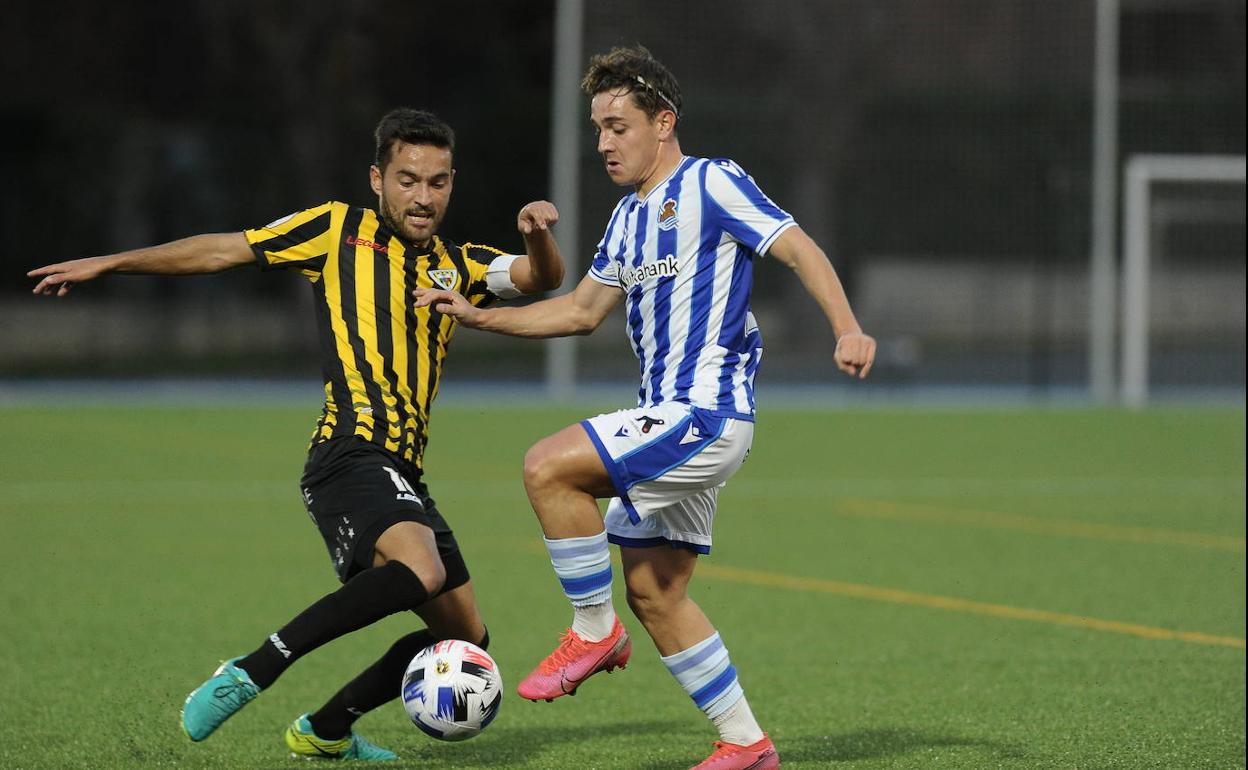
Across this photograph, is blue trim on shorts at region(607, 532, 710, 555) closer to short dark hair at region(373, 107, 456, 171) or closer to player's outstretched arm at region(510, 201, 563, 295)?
player's outstretched arm at region(510, 201, 563, 295)

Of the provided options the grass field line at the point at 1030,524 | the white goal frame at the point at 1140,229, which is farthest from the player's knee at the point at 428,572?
the white goal frame at the point at 1140,229

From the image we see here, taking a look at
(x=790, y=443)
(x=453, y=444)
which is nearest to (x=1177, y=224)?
(x=790, y=443)

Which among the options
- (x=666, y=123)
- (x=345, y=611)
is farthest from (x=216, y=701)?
(x=666, y=123)

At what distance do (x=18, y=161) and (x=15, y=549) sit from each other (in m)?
19.1

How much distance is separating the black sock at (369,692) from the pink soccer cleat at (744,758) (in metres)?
0.86

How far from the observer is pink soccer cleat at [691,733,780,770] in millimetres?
4992

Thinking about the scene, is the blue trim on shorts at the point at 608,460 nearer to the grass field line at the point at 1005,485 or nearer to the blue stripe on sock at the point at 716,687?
the blue stripe on sock at the point at 716,687

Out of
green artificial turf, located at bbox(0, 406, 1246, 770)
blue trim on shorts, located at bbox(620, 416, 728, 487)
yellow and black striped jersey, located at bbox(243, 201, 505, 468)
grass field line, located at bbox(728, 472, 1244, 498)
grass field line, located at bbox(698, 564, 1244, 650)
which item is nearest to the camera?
blue trim on shorts, located at bbox(620, 416, 728, 487)

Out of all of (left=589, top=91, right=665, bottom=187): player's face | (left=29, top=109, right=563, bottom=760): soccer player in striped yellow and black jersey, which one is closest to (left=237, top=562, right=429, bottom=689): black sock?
(left=29, top=109, right=563, bottom=760): soccer player in striped yellow and black jersey

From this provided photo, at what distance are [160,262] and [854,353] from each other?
2028 mm

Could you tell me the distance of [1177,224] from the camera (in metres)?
24.8

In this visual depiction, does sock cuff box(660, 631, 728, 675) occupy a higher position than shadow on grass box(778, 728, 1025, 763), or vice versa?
sock cuff box(660, 631, 728, 675)

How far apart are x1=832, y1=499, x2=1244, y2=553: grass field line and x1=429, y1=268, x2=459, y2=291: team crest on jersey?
6559 mm

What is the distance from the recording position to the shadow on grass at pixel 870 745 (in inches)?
215
